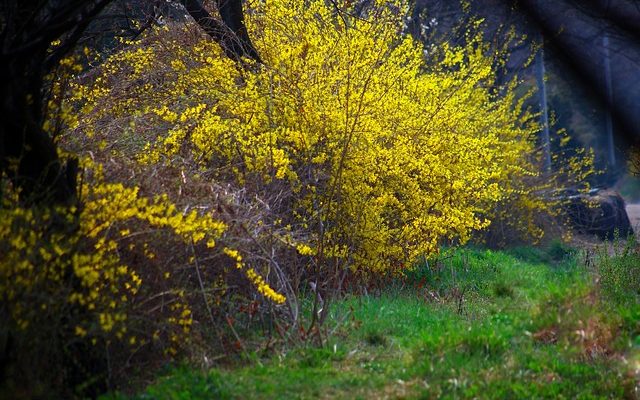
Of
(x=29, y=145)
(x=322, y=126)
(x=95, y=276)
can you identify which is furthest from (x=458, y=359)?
(x=322, y=126)

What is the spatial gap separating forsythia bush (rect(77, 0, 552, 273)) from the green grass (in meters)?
1.40

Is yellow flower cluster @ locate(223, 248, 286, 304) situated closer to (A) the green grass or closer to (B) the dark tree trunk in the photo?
(A) the green grass

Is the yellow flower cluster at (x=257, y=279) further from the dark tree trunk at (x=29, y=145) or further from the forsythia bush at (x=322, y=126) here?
the forsythia bush at (x=322, y=126)

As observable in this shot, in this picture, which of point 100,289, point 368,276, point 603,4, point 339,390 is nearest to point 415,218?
point 368,276

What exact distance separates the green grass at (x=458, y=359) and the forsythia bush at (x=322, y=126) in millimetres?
1404

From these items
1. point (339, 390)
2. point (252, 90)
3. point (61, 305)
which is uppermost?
point (252, 90)

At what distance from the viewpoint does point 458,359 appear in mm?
6008

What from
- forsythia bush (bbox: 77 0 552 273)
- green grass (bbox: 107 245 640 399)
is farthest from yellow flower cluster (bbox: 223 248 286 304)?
forsythia bush (bbox: 77 0 552 273)

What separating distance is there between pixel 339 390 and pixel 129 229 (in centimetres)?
175

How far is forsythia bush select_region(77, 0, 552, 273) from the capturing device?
28.7 ft

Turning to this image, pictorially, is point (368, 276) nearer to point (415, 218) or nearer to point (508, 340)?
point (415, 218)

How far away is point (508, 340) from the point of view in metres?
6.53

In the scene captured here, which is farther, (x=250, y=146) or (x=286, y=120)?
(x=286, y=120)

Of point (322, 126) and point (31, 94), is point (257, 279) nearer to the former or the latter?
point (31, 94)
